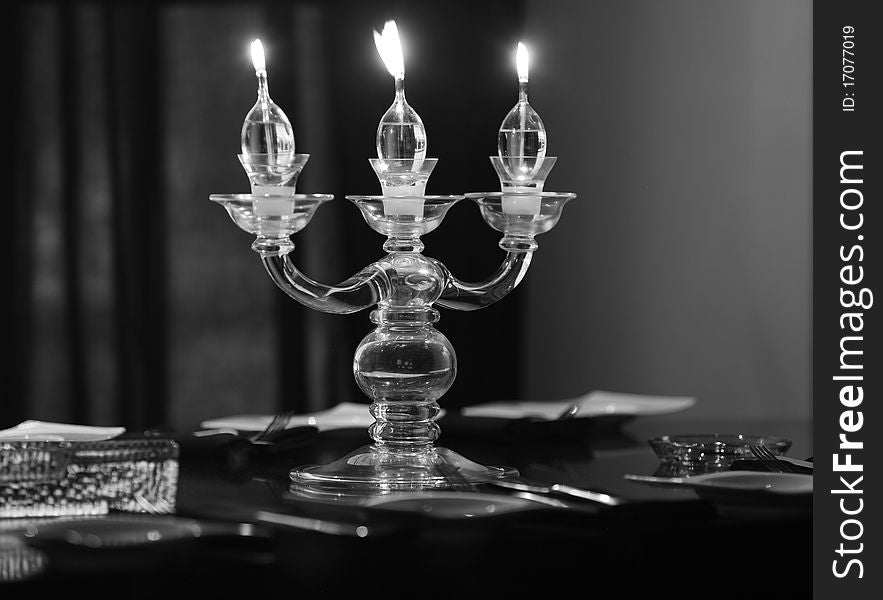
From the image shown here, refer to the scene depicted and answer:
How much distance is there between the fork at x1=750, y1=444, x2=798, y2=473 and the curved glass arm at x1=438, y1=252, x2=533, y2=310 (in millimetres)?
263

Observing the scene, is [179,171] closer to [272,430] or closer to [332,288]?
[272,430]

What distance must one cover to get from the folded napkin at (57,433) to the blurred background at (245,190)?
1578 mm

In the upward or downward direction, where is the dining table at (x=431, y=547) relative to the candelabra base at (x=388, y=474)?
downward

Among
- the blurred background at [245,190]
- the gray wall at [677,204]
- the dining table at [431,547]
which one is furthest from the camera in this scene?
the blurred background at [245,190]

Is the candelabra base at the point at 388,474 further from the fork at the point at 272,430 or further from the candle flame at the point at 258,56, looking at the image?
the candle flame at the point at 258,56

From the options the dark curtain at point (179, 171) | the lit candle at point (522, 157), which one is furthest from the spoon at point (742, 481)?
the dark curtain at point (179, 171)

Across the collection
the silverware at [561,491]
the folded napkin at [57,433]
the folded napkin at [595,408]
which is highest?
the folded napkin at [595,408]

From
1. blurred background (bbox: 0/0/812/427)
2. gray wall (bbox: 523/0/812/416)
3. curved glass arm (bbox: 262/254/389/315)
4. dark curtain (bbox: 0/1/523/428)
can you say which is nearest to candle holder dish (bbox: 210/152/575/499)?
curved glass arm (bbox: 262/254/389/315)

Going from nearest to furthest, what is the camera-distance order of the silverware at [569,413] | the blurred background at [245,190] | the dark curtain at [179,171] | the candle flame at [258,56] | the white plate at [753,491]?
the white plate at [753,491] < the candle flame at [258,56] < the silverware at [569,413] < the blurred background at [245,190] < the dark curtain at [179,171]

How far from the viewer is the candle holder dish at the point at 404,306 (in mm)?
998

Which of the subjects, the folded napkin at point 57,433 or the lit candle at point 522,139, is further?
the folded napkin at point 57,433
